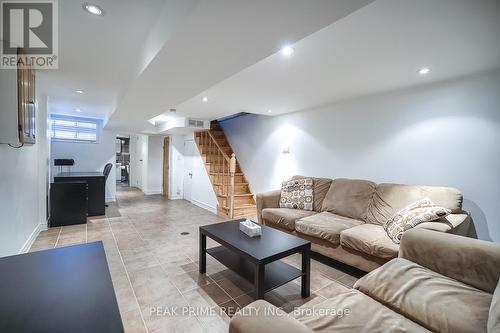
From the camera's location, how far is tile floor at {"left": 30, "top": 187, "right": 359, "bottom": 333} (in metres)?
1.89

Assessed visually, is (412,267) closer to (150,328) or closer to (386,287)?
(386,287)

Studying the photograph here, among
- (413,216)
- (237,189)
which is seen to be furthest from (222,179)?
(413,216)

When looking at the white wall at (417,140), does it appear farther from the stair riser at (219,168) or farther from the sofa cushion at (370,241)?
the stair riser at (219,168)

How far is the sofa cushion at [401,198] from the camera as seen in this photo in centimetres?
243

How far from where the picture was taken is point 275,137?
490cm

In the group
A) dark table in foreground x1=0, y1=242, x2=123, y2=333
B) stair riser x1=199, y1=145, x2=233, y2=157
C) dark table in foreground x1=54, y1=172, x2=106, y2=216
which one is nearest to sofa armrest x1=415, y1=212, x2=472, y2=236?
dark table in foreground x1=0, y1=242, x2=123, y2=333

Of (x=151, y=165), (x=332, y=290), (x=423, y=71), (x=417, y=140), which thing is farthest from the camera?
(x=151, y=165)

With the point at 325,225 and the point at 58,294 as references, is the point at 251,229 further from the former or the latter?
the point at 58,294

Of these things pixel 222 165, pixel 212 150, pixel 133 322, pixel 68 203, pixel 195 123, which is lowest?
pixel 133 322

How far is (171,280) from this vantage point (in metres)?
2.43

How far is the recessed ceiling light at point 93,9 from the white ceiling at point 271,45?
43mm

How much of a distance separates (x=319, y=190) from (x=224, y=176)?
2586 mm

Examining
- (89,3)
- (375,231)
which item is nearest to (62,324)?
(89,3)

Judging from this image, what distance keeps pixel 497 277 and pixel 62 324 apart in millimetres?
2252
